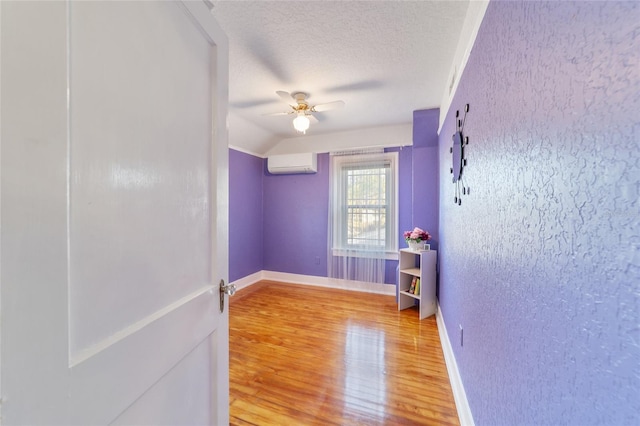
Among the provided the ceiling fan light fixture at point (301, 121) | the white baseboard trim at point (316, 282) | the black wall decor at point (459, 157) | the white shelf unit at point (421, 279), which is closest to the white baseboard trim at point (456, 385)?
the white shelf unit at point (421, 279)

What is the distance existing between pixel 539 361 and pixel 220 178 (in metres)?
1.18

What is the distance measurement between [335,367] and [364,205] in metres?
2.39

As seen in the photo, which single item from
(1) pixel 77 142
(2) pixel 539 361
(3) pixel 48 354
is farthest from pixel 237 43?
(2) pixel 539 361

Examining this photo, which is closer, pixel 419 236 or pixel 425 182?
pixel 419 236

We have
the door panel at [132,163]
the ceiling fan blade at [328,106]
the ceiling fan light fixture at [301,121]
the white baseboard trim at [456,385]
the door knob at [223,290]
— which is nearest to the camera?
the door panel at [132,163]

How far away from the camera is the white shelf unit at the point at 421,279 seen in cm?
291

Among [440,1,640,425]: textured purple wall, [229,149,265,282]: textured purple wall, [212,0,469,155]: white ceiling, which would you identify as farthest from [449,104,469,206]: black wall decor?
[229,149,265,282]: textured purple wall

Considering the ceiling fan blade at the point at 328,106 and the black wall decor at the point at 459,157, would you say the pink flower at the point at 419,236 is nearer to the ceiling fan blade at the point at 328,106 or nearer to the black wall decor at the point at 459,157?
the black wall decor at the point at 459,157

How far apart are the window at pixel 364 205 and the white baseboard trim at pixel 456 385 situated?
5.53ft

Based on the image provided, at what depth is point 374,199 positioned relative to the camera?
3.85 meters

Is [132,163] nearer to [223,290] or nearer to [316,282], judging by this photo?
[223,290]

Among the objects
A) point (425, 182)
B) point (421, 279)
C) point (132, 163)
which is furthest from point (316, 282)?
point (132, 163)

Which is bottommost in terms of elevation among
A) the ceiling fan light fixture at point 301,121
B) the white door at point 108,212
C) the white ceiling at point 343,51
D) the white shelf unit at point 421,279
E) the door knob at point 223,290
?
the white shelf unit at point 421,279

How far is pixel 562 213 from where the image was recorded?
1.95ft
